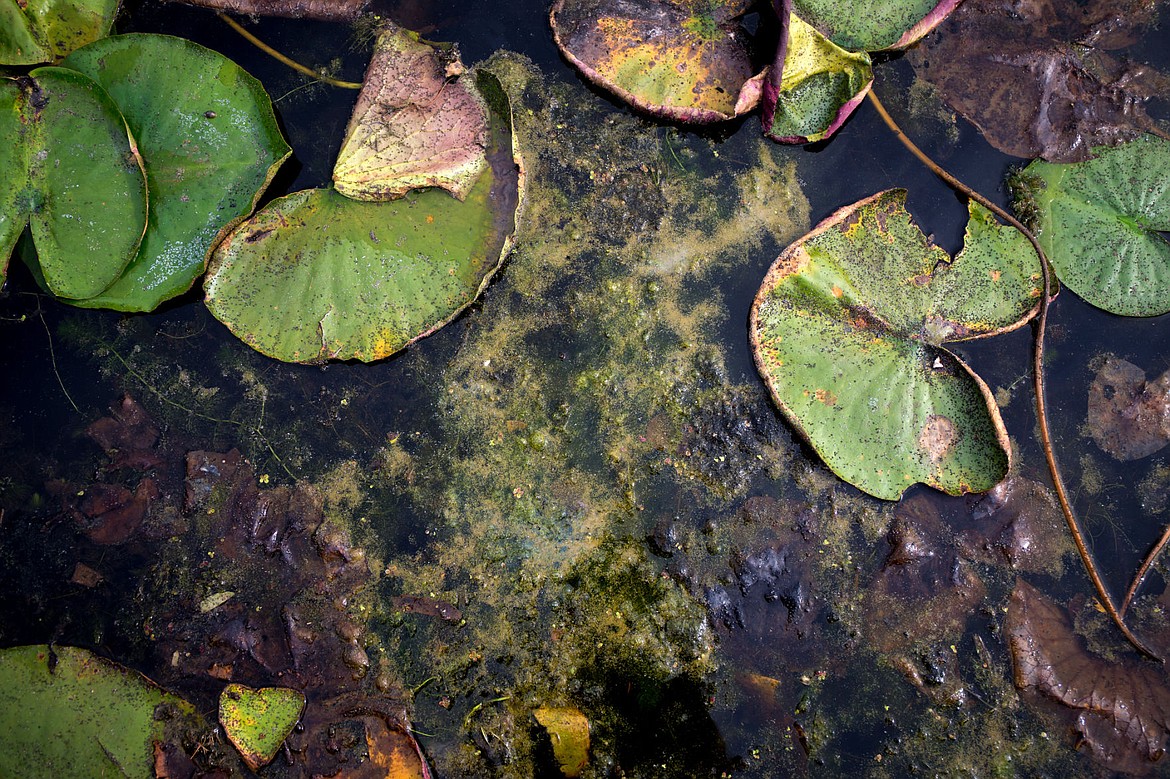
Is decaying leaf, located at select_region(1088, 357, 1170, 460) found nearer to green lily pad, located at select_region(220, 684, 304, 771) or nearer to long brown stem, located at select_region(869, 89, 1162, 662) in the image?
long brown stem, located at select_region(869, 89, 1162, 662)

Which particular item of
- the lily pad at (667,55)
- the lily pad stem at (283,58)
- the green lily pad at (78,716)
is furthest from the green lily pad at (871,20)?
the green lily pad at (78,716)

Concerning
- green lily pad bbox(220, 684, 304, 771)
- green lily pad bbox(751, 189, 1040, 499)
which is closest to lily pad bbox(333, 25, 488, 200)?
green lily pad bbox(751, 189, 1040, 499)

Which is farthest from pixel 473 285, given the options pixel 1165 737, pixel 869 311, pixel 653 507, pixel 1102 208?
pixel 1165 737

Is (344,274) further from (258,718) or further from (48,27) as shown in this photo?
(258,718)

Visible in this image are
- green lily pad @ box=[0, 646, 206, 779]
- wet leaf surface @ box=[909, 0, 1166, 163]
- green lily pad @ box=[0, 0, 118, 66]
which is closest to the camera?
green lily pad @ box=[0, 646, 206, 779]

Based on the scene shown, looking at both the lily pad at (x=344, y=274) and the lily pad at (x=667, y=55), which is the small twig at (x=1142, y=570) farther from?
the lily pad at (x=344, y=274)

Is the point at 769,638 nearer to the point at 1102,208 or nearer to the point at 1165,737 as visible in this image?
the point at 1165,737
